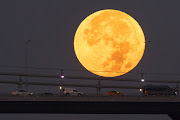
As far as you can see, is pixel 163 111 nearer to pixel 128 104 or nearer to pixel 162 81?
pixel 128 104

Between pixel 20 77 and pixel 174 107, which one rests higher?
pixel 20 77

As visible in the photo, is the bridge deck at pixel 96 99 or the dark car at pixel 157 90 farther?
the dark car at pixel 157 90

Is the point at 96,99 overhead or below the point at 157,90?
below

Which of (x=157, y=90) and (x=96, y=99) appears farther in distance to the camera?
(x=157, y=90)

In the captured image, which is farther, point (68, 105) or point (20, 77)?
point (20, 77)

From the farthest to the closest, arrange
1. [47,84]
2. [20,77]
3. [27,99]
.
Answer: [47,84] → [20,77] → [27,99]

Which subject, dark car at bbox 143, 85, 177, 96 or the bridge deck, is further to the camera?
dark car at bbox 143, 85, 177, 96

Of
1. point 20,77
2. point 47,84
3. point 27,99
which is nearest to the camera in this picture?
point 27,99

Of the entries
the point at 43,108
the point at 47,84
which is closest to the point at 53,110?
the point at 43,108
